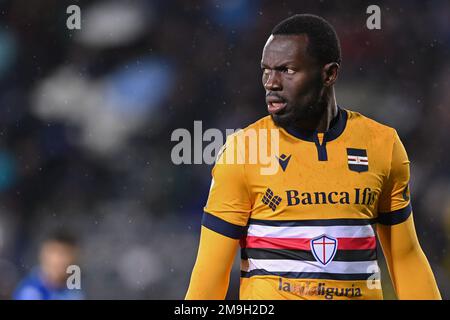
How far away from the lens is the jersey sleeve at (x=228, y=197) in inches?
129

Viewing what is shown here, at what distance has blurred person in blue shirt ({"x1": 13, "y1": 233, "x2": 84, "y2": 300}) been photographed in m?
6.04

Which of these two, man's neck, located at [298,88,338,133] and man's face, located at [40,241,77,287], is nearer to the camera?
man's neck, located at [298,88,338,133]

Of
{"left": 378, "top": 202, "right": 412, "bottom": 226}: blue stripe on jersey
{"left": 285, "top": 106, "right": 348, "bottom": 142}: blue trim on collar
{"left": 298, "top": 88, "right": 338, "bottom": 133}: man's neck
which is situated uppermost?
{"left": 298, "top": 88, "right": 338, "bottom": 133}: man's neck

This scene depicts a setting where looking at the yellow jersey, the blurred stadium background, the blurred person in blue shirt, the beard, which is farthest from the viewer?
the blurred stadium background

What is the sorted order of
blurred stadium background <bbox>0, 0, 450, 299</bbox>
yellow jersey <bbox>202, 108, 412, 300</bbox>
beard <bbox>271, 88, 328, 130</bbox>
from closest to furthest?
1. yellow jersey <bbox>202, 108, 412, 300</bbox>
2. beard <bbox>271, 88, 328, 130</bbox>
3. blurred stadium background <bbox>0, 0, 450, 299</bbox>

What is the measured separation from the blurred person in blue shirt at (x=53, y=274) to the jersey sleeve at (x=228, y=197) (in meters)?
2.93

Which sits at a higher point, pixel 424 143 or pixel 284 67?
pixel 284 67

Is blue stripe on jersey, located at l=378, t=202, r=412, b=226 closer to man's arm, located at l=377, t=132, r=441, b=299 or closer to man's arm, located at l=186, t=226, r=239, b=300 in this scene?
man's arm, located at l=377, t=132, r=441, b=299

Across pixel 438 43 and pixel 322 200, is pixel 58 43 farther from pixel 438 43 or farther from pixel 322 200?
pixel 322 200

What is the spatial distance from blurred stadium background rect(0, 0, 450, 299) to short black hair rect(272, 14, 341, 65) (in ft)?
10.8

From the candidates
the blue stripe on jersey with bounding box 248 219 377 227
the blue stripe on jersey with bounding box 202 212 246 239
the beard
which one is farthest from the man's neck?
the blue stripe on jersey with bounding box 202 212 246 239

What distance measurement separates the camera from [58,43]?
7.01m

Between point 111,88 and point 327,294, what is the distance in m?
3.99

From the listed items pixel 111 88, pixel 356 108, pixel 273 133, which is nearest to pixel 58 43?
pixel 111 88
